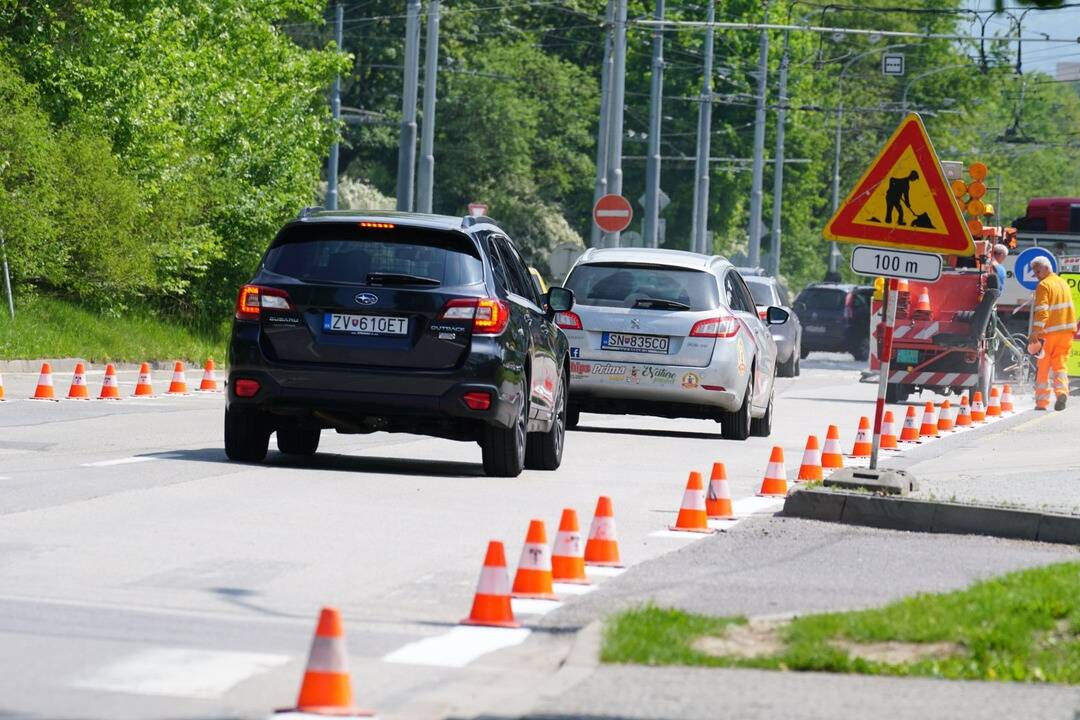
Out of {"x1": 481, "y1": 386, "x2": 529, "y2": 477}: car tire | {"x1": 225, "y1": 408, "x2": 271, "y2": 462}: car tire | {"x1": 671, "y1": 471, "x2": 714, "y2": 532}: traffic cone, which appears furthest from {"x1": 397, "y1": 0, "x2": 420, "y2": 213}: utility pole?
{"x1": 671, "y1": 471, "x2": 714, "y2": 532}: traffic cone

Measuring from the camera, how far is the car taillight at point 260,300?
14.9m

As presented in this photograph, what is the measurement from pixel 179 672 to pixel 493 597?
5.32 feet

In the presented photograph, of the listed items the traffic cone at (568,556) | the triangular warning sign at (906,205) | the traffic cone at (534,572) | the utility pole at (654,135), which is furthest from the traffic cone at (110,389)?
the utility pole at (654,135)

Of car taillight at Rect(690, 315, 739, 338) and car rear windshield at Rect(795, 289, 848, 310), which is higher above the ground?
car taillight at Rect(690, 315, 739, 338)

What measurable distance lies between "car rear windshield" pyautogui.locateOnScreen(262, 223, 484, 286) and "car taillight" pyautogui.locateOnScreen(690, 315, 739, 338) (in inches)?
239

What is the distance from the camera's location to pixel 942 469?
741 inches

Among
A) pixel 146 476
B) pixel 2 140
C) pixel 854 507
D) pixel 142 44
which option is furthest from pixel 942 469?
pixel 142 44

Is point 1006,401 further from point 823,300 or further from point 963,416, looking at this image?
point 823,300

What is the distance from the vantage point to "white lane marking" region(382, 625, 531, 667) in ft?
26.3

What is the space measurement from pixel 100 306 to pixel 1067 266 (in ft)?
51.9

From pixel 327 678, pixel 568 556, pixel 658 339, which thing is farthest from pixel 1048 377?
pixel 327 678

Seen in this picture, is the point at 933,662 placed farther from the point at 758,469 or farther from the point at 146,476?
the point at 758,469

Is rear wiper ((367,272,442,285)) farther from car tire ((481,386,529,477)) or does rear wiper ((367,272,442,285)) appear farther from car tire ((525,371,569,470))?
car tire ((525,371,569,470))

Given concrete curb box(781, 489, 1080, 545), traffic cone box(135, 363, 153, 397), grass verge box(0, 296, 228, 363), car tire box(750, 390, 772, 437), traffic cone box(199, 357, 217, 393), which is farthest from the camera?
grass verge box(0, 296, 228, 363)
